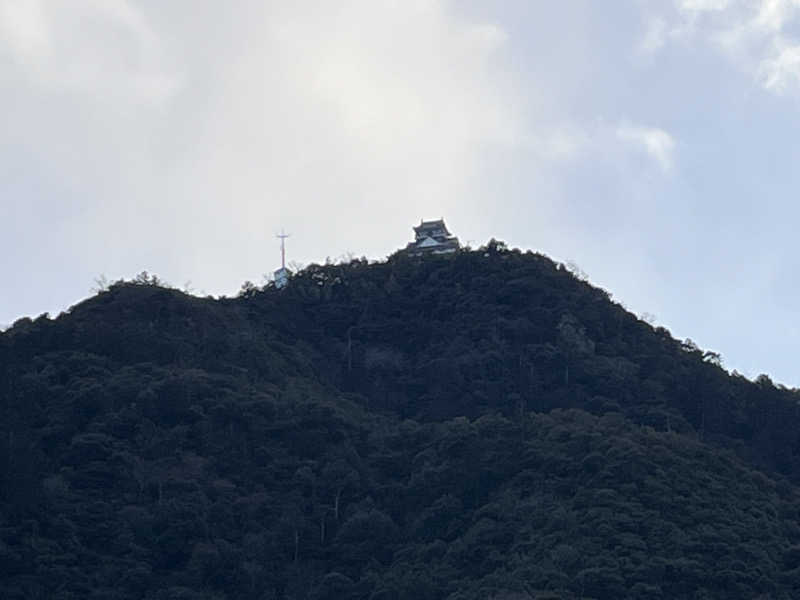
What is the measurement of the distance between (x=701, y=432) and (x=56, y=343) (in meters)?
22.8

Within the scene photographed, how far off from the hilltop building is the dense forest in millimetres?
8329

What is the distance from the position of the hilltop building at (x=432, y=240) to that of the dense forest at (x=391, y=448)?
833 cm

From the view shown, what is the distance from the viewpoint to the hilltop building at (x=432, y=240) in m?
90.4

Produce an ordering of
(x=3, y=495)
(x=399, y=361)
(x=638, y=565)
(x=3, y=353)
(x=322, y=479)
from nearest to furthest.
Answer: (x=638, y=565)
(x=3, y=495)
(x=322, y=479)
(x=3, y=353)
(x=399, y=361)

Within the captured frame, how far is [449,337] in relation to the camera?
251 ft

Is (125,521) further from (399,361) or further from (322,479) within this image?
(399,361)

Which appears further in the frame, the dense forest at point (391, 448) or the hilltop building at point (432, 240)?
the hilltop building at point (432, 240)

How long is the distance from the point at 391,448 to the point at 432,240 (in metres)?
28.0

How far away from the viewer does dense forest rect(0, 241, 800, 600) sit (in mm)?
56469

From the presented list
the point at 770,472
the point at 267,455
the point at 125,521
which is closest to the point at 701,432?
the point at 770,472

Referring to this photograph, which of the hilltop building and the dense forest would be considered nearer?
the dense forest

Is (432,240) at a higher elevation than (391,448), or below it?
higher

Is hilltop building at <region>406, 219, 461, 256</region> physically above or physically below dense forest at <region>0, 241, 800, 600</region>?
above

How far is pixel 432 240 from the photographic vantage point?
92812 millimetres
